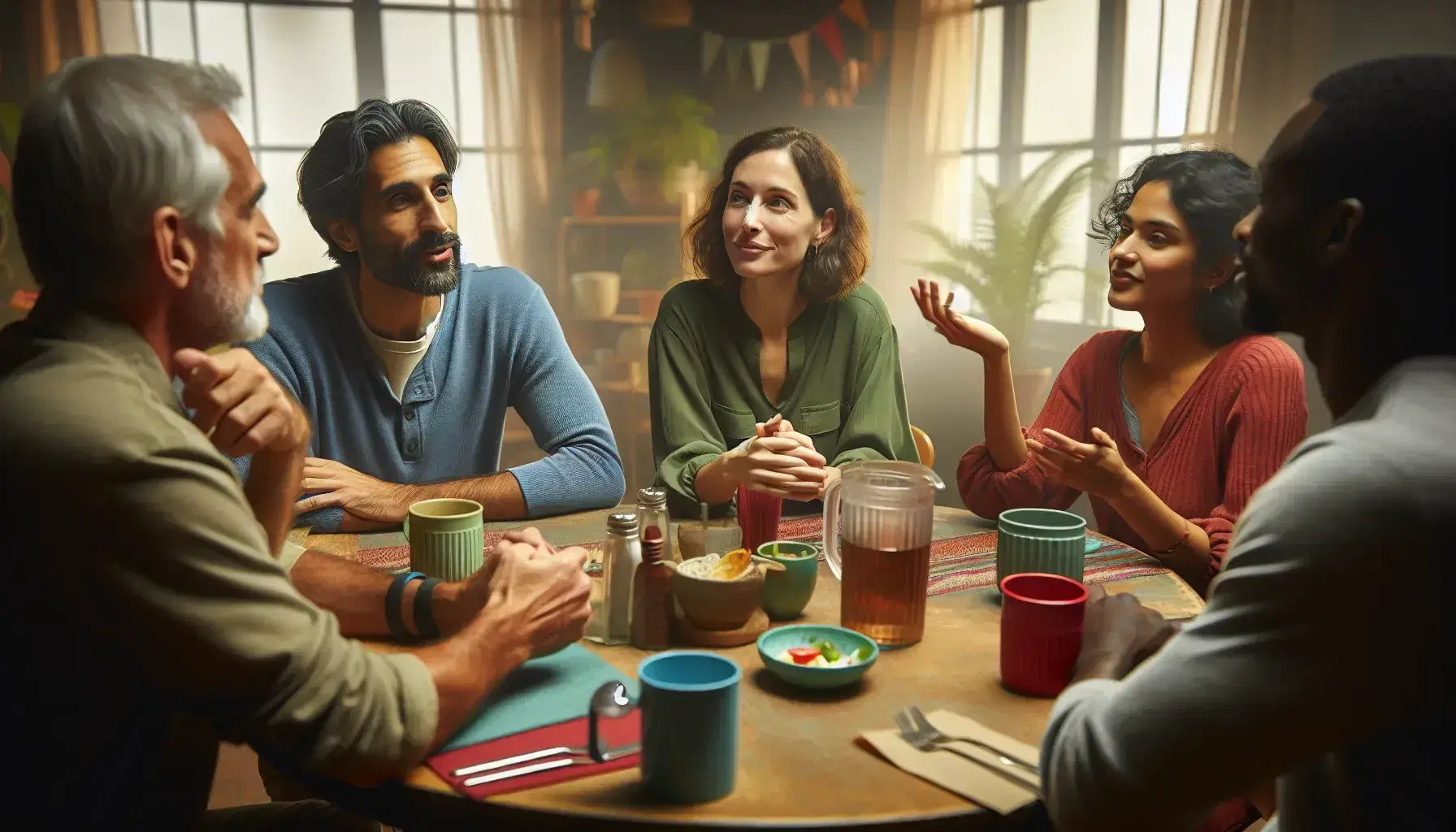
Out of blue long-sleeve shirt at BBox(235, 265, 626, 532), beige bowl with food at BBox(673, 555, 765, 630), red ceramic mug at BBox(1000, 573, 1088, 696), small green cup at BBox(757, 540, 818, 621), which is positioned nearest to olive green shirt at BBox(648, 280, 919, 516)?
blue long-sleeve shirt at BBox(235, 265, 626, 532)

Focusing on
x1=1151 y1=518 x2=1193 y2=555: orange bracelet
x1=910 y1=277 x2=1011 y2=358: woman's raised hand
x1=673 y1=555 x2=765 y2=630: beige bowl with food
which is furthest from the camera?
x1=910 y1=277 x2=1011 y2=358: woman's raised hand

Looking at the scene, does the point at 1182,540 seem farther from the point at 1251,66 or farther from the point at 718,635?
the point at 1251,66

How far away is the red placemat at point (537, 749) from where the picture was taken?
1.03 metres

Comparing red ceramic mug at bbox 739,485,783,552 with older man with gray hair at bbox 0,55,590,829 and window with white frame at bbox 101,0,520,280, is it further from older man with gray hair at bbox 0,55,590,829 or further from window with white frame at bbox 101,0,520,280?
window with white frame at bbox 101,0,520,280

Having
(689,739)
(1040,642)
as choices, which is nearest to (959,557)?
(1040,642)

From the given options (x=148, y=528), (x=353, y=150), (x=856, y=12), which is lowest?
(x=148, y=528)

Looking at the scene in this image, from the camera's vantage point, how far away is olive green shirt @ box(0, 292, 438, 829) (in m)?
0.94

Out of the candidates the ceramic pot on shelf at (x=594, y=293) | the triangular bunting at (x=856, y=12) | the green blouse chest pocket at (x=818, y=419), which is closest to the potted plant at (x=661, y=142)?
the ceramic pot on shelf at (x=594, y=293)

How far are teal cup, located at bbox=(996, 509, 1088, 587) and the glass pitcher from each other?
7.6 inches

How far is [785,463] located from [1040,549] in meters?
0.54

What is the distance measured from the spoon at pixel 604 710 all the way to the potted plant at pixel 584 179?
9.69ft

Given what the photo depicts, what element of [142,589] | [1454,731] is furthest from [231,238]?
[1454,731]

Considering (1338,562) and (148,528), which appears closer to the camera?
(1338,562)

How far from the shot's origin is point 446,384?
2506 millimetres
